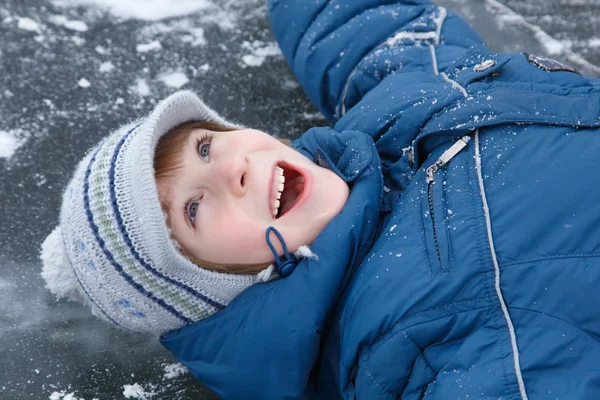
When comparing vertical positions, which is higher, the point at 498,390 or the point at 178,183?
the point at 178,183

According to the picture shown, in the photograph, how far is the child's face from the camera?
112 cm

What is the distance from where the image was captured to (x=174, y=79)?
185 cm

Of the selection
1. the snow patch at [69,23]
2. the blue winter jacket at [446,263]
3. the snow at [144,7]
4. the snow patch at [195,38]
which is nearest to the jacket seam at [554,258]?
the blue winter jacket at [446,263]

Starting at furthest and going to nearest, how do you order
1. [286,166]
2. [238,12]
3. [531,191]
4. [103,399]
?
[238,12], [103,399], [286,166], [531,191]

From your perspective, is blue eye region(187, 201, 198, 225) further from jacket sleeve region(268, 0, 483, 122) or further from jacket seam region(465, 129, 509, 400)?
jacket sleeve region(268, 0, 483, 122)

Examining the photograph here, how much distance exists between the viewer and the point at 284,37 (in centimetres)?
177

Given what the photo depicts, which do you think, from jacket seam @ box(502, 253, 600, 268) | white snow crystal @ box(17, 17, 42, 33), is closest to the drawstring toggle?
jacket seam @ box(502, 253, 600, 268)

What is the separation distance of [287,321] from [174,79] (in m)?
0.99

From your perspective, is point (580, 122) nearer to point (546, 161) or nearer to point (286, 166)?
point (546, 161)

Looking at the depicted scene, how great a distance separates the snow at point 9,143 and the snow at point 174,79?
44cm

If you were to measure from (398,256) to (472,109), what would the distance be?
0.32 meters

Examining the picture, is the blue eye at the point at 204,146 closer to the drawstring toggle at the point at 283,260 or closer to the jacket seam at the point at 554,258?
the drawstring toggle at the point at 283,260

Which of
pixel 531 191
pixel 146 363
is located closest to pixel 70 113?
pixel 146 363

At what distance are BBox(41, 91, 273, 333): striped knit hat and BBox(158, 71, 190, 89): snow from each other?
620mm
